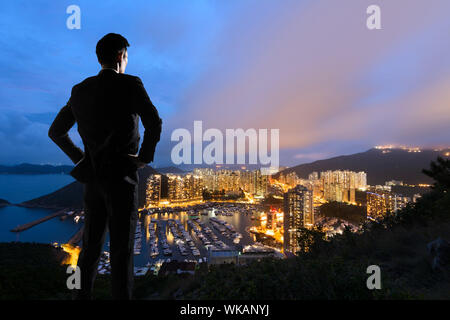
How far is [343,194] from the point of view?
28.6 m

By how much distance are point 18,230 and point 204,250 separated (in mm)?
15249

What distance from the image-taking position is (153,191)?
97.8 feet

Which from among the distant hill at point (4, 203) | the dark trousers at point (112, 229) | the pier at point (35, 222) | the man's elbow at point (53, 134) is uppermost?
the man's elbow at point (53, 134)

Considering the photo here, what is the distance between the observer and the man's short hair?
113 centimetres

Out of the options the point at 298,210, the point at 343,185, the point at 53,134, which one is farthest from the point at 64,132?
the point at 343,185

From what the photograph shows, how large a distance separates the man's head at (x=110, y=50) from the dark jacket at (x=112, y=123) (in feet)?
0.21

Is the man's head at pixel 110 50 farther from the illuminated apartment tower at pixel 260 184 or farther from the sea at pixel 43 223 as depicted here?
the illuminated apartment tower at pixel 260 184

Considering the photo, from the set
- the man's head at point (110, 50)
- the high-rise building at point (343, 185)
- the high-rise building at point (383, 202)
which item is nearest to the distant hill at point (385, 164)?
the high-rise building at point (343, 185)

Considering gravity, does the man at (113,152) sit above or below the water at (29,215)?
above

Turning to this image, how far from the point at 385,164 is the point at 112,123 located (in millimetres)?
47014

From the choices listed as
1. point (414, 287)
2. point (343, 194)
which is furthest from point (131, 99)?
point (343, 194)

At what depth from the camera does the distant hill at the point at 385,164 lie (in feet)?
96.3

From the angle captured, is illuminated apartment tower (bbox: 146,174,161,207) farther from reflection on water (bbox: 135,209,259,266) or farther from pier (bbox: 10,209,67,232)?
pier (bbox: 10,209,67,232)
